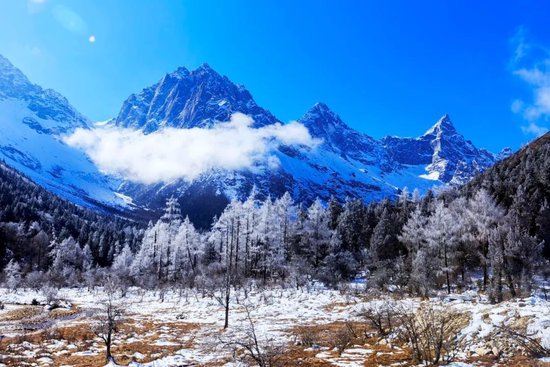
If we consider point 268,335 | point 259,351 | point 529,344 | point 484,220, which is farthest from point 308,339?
point 484,220

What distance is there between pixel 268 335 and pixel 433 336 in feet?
36.1

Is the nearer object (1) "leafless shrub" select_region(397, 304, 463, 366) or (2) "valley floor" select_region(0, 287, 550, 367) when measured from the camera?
(1) "leafless shrub" select_region(397, 304, 463, 366)

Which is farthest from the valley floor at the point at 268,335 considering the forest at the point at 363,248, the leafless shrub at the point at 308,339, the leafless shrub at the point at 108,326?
the forest at the point at 363,248

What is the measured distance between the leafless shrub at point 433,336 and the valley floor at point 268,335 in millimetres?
356

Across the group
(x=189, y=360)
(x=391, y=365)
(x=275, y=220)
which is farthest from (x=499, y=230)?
(x=275, y=220)

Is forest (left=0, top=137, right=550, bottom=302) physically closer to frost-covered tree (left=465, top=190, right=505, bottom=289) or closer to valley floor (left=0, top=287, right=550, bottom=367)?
frost-covered tree (left=465, top=190, right=505, bottom=289)

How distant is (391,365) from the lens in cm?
1563

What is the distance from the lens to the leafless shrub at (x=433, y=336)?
14537 millimetres

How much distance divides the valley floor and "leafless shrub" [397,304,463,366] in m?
0.36

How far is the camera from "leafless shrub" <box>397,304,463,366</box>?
14.5 m

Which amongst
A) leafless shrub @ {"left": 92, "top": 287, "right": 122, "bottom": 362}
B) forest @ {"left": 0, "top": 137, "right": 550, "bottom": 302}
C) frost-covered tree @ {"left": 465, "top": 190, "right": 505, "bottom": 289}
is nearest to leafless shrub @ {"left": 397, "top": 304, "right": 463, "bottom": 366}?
forest @ {"left": 0, "top": 137, "right": 550, "bottom": 302}

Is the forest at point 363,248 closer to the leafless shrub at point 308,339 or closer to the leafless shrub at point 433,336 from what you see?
the leafless shrub at point 308,339

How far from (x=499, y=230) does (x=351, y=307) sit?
41.8 ft

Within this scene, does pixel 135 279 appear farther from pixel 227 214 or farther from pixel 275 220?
pixel 275 220
